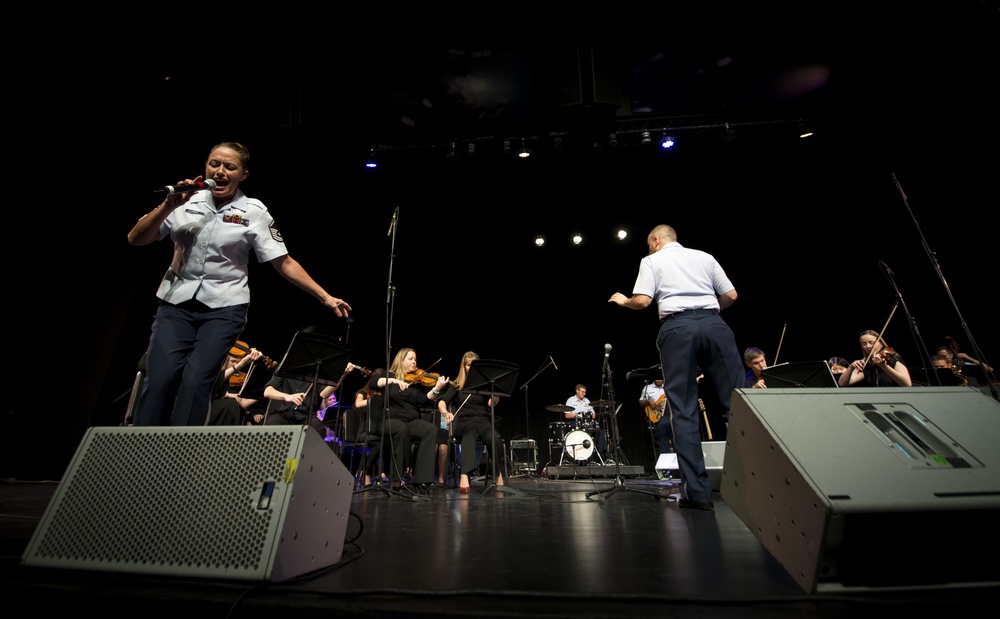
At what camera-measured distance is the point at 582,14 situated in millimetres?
4734

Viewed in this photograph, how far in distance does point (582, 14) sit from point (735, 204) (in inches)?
183

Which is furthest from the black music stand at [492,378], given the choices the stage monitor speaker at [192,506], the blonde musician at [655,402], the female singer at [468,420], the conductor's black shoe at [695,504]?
the blonde musician at [655,402]

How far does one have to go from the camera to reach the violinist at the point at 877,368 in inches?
171

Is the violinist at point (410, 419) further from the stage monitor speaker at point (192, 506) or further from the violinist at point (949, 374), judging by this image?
the violinist at point (949, 374)

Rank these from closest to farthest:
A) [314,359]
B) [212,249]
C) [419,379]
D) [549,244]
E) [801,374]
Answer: [212,249] < [801,374] < [314,359] < [419,379] < [549,244]

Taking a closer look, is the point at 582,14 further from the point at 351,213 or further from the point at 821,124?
the point at 351,213

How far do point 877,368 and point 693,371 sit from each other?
3006mm

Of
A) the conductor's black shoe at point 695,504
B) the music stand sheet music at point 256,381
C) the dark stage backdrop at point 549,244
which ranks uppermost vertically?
the dark stage backdrop at point 549,244

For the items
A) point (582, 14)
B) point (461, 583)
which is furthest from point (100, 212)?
point (461, 583)

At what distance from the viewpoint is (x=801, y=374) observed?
3406 millimetres

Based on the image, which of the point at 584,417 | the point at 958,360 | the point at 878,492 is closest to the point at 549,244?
the point at 584,417

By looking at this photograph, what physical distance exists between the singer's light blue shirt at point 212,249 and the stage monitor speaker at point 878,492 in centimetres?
198

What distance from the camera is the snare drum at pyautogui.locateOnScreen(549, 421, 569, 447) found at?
29.8 feet

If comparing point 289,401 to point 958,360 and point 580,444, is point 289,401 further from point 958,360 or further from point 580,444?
point 958,360
